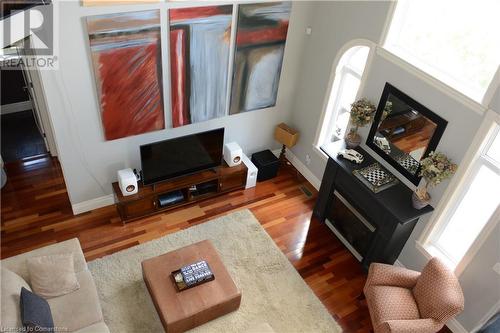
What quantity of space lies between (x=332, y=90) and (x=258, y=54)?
106 cm

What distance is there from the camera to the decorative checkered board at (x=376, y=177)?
4.64 meters

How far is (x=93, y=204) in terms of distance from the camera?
18.0ft

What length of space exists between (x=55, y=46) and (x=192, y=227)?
2.60m

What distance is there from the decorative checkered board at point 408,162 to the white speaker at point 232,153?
2.11 metres

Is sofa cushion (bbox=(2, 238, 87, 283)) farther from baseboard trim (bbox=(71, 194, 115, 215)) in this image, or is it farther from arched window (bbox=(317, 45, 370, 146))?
arched window (bbox=(317, 45, 370, 146))

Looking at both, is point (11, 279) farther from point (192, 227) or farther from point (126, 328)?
point (192, 227)

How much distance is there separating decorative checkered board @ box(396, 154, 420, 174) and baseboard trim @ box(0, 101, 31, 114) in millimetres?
5986

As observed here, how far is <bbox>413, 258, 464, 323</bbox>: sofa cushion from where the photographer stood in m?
3.89

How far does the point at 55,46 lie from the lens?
4191 millimetres

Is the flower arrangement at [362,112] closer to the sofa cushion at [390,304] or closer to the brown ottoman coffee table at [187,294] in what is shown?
the sofa cushion at [390,304]

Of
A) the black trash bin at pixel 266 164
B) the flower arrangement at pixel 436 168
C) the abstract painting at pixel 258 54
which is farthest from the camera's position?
the black trash bin at pixel 266 164

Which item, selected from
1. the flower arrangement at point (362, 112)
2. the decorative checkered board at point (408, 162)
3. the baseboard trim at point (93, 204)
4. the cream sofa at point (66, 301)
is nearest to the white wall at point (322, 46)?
the flower arrangement at point (362, 112)

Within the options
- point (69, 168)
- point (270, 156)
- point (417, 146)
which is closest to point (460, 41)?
point (417, 146)

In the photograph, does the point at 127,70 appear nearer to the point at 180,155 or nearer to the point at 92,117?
the point at 92,117
